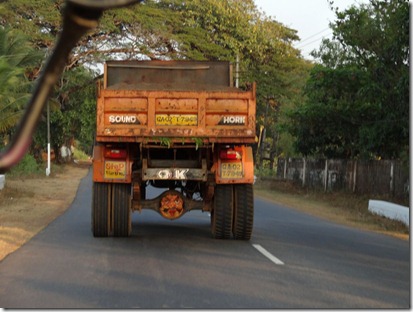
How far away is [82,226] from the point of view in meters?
A: 13.3

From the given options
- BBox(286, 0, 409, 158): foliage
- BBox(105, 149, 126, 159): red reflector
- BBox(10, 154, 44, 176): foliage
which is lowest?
BBox(10, 154, 44, 176): foliage

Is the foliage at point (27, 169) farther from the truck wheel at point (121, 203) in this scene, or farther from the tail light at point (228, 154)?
the tail light at point (228, 154)

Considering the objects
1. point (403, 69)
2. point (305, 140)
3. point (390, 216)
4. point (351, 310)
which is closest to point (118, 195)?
point (351, 310)

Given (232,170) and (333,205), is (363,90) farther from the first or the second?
(232,170)

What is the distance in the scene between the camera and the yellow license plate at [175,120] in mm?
10102

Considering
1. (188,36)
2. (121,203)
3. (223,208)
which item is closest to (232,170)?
(223,208)

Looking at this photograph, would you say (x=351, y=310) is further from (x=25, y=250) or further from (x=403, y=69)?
(x=403, y=69)

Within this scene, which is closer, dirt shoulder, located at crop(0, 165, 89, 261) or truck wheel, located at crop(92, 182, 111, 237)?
truck wheel, located at crop(92, 182, 111, 237)

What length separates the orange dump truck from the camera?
10.1m

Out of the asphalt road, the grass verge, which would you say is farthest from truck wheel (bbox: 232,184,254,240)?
the grass verge

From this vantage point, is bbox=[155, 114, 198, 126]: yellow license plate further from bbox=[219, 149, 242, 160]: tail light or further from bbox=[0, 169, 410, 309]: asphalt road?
bbox=[0, 169, 410, 309]: asphalt road

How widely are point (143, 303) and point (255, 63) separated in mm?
34977

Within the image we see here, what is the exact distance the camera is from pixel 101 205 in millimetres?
10812

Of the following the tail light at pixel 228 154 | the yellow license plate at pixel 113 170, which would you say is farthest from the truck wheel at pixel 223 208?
the yellow license plate at pixel 113 170
